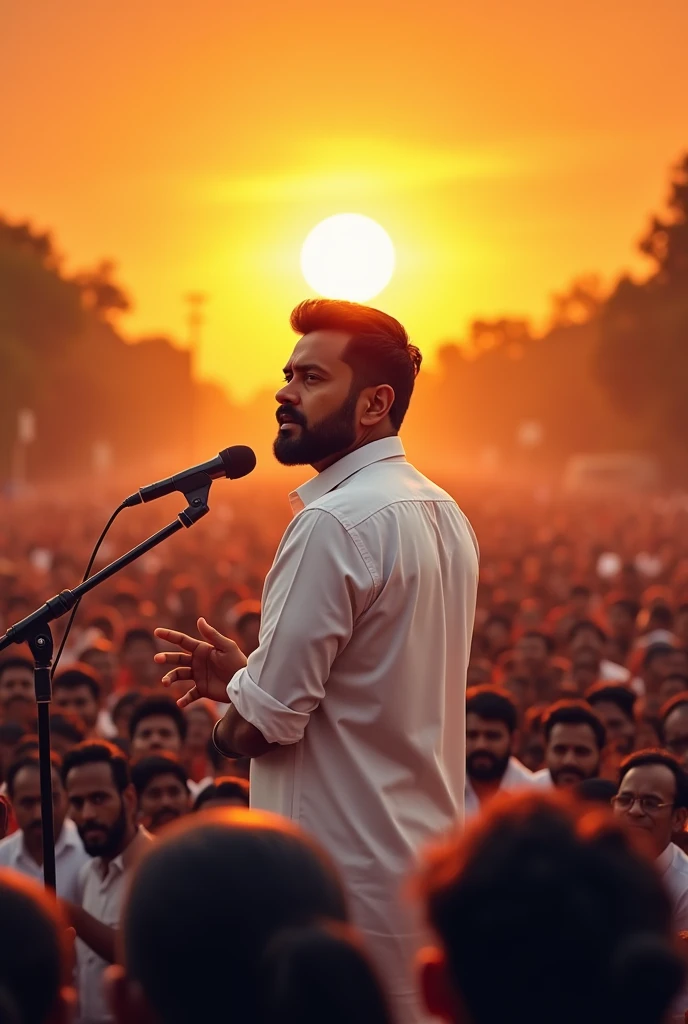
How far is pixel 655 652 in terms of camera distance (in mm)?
10289

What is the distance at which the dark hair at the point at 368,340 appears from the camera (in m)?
3.53

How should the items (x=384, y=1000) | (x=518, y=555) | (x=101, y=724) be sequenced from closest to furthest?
(x=384, y=1000)
(x=101, y=724)
(x=518, y=555)

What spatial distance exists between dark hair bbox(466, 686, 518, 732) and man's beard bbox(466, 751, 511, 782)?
0.17m

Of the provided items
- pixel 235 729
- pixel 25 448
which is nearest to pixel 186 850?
pixel 235 729

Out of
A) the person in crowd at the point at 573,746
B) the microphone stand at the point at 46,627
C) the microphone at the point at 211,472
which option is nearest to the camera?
the microphone stand at the point at 46,627

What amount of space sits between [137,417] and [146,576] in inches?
3664

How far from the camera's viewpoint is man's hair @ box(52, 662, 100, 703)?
8961 millimetres

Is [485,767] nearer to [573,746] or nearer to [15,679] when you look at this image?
[573,746]

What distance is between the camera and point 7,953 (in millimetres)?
1993

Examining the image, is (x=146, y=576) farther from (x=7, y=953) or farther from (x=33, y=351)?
(x=33, y=351)

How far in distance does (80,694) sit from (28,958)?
7.06m

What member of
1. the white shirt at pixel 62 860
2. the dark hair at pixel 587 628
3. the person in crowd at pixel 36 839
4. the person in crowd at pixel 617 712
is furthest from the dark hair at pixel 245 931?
the dark hair at pixel 587 628

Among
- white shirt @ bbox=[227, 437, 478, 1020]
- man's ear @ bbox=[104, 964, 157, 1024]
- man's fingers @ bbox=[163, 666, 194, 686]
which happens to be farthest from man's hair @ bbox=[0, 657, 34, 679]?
man's ear @ bbox=[104, 964, 157, 1024]

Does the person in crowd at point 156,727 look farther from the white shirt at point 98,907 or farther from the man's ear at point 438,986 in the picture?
the man's ear at point 438,986
